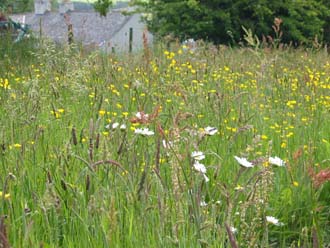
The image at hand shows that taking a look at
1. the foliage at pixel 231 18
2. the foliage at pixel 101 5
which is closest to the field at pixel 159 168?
the foliage at pixel 231 18

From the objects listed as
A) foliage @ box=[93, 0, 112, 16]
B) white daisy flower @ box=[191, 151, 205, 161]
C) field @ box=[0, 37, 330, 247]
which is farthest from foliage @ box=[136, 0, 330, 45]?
white daisy flower @ box=[191, 151, 205, 161]

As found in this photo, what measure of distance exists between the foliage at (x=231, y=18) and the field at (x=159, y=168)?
14.2 m

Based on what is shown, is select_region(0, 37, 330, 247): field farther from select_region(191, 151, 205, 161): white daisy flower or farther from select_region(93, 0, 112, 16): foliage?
select_region(93, 0, 112, 16): foliage

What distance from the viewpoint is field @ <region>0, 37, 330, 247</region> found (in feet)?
7.18

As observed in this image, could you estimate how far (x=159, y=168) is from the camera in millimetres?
2844

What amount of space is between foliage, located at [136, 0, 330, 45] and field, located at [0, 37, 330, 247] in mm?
14241

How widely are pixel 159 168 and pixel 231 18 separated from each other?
18.3 metres

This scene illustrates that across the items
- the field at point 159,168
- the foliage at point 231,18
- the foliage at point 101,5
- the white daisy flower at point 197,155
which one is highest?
the white daisy flower at point 197,155

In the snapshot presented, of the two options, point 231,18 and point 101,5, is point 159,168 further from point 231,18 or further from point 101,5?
point 101,5

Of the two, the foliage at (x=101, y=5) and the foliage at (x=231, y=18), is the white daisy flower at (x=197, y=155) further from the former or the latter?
the foliage at (x=101, y=5)

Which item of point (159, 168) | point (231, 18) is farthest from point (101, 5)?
point (159, 168)

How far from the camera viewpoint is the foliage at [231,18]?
67.0 ft

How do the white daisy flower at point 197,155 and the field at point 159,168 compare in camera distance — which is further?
the white daisy flower at point 197,155

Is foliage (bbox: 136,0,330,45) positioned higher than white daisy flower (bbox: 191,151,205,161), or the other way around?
white daisy flower (bbox: 191,151,205,161)
